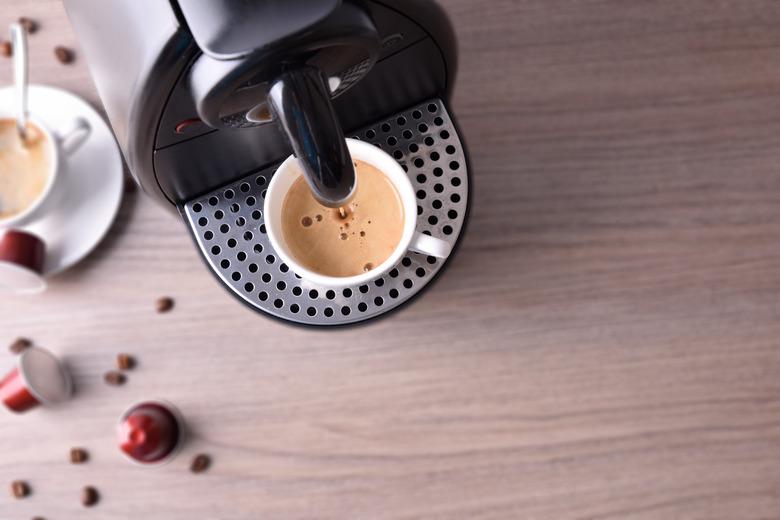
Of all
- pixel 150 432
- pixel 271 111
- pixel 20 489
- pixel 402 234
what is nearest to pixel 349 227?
pixel 402 234

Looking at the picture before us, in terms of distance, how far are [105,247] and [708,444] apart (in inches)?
22.8

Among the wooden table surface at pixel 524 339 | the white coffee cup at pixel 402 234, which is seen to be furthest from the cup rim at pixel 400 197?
the wooden table surface at pixel 524 339

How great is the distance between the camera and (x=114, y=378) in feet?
2.12

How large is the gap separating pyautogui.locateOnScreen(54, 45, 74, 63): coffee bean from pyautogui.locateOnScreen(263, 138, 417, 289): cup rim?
31 cm

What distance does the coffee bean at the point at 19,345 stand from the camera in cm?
65

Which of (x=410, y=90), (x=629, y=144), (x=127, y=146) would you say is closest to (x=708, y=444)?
(x=629, y=144)

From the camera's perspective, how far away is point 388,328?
25.9 inches

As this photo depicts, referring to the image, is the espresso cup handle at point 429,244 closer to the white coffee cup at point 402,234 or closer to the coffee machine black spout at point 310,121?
the white coffee cup at point 402,234

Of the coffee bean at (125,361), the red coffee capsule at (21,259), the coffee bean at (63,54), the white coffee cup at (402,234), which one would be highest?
the coffee bean at (63,54)

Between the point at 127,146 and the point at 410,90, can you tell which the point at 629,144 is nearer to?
the point at 410,90

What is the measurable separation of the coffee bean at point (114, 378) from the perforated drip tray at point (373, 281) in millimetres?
213

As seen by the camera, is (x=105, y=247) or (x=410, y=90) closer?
(x=410, y=90)

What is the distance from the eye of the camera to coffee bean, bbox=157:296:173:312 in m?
0.65

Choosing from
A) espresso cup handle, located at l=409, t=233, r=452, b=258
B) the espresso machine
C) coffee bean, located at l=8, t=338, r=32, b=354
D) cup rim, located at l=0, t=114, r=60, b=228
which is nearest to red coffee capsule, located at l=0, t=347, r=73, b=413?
coffee bean, located at l=8, t=338, r=32, b=354
